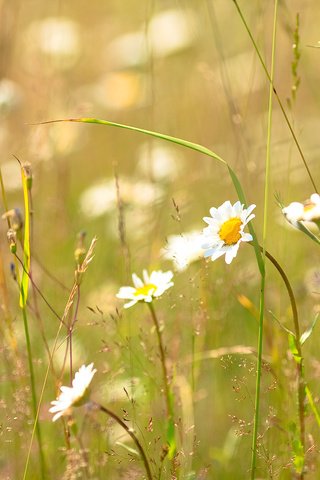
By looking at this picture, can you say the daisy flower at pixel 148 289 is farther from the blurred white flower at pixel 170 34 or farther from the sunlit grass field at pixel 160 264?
the blurred white flower at pixel 170 34

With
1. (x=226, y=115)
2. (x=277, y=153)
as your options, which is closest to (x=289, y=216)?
(x=277, y=153)

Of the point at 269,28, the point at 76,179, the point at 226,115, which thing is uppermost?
the point at 269,28

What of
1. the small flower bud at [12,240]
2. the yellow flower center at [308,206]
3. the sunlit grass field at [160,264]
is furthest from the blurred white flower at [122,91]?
the yellow flower center at [308,206]

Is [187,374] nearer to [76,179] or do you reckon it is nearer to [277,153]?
[277,153]

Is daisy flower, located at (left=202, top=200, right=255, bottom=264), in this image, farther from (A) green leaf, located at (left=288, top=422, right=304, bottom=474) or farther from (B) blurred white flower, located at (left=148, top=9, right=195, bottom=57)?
(B) blurred white flower, located at (left=148, top=9, right=195, bottom=57)

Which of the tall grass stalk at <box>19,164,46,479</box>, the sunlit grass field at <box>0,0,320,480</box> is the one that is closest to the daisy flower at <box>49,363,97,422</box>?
the sunlit grass field at <box>0,0,320,480</box>

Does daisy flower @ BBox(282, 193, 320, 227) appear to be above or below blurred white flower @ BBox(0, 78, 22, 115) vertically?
above

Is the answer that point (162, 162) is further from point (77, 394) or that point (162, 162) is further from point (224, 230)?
point (77, 394)
